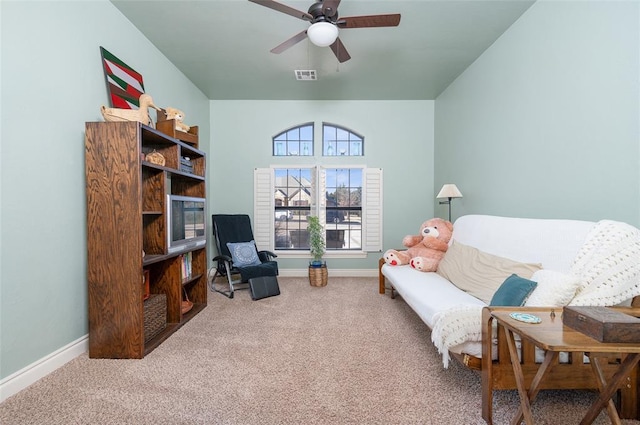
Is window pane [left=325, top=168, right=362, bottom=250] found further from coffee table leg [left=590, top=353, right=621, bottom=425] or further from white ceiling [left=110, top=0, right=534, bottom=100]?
coffee table leg [left=590, top=353, right=621, bottom=425]

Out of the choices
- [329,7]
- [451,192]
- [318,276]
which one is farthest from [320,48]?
[318,276]

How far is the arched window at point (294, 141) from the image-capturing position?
14.6 ft

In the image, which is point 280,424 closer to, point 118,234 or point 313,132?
point 118,234

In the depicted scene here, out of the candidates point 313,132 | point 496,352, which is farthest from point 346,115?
point 496,352

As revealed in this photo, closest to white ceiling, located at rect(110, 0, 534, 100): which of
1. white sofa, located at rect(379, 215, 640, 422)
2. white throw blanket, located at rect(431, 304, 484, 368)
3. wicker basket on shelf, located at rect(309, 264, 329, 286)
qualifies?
white sofa, located at rect(379, 215, 640, 422)

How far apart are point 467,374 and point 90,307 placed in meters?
2.56

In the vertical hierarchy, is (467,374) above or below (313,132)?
below

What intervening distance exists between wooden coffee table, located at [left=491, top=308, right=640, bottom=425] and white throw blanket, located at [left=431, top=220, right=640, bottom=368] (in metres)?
0.13

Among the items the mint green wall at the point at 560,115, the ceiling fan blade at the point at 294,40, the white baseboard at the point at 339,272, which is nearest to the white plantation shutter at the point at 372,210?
the white baseboard at the point at 339,272

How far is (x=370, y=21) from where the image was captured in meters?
2.03

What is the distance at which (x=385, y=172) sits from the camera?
172 inches

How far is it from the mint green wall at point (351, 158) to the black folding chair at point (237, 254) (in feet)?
1.77

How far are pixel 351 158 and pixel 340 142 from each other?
1.08 feet

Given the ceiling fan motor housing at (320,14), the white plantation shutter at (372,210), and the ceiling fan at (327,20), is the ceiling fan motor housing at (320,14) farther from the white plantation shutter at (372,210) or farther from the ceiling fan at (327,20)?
the white plantation shutter at (372,210)
